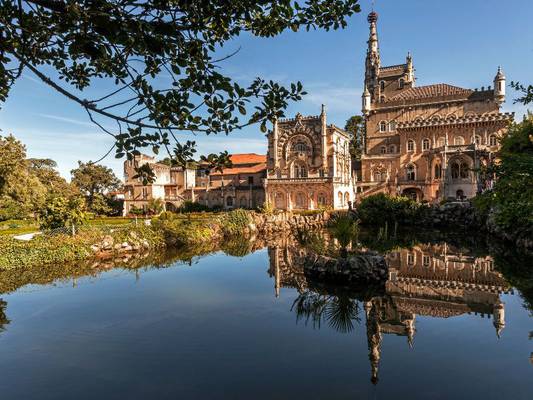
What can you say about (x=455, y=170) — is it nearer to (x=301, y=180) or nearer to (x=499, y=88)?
(x=499, y=88)

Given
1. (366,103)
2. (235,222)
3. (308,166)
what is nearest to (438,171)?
(366,103)

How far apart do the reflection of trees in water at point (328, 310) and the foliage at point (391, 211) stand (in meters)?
21.5

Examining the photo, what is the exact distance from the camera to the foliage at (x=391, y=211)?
99.7 ft

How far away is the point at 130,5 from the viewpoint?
3535 mm

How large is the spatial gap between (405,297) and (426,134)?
37005mm

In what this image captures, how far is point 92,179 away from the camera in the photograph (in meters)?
47.0

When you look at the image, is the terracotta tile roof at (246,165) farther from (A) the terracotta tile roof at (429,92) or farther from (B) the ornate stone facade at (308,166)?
(A) the terracotta tile roof at (429,92)

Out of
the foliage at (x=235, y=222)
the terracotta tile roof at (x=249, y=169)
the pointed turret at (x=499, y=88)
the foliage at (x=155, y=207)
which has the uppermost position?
the pointed turret at (x=499, y=88)

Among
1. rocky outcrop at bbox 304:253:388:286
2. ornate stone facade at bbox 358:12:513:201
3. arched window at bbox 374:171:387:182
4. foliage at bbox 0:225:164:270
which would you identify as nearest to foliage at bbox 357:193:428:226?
ornate stone facade at bbox 358:12:513:201

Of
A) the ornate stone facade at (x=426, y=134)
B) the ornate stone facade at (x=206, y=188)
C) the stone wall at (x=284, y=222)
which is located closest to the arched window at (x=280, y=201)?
the ornate stone facade at (x=206, y=188)

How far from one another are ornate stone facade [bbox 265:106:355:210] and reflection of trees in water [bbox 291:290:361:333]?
31468 mm

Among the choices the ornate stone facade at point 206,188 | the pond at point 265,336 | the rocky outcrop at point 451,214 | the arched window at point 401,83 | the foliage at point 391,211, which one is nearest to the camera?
the pond at point 265,336

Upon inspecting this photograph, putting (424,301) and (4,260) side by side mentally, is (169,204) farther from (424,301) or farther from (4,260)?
(424,301)

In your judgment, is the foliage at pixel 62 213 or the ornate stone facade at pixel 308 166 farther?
the ornate stone facade at pixel 308 166
